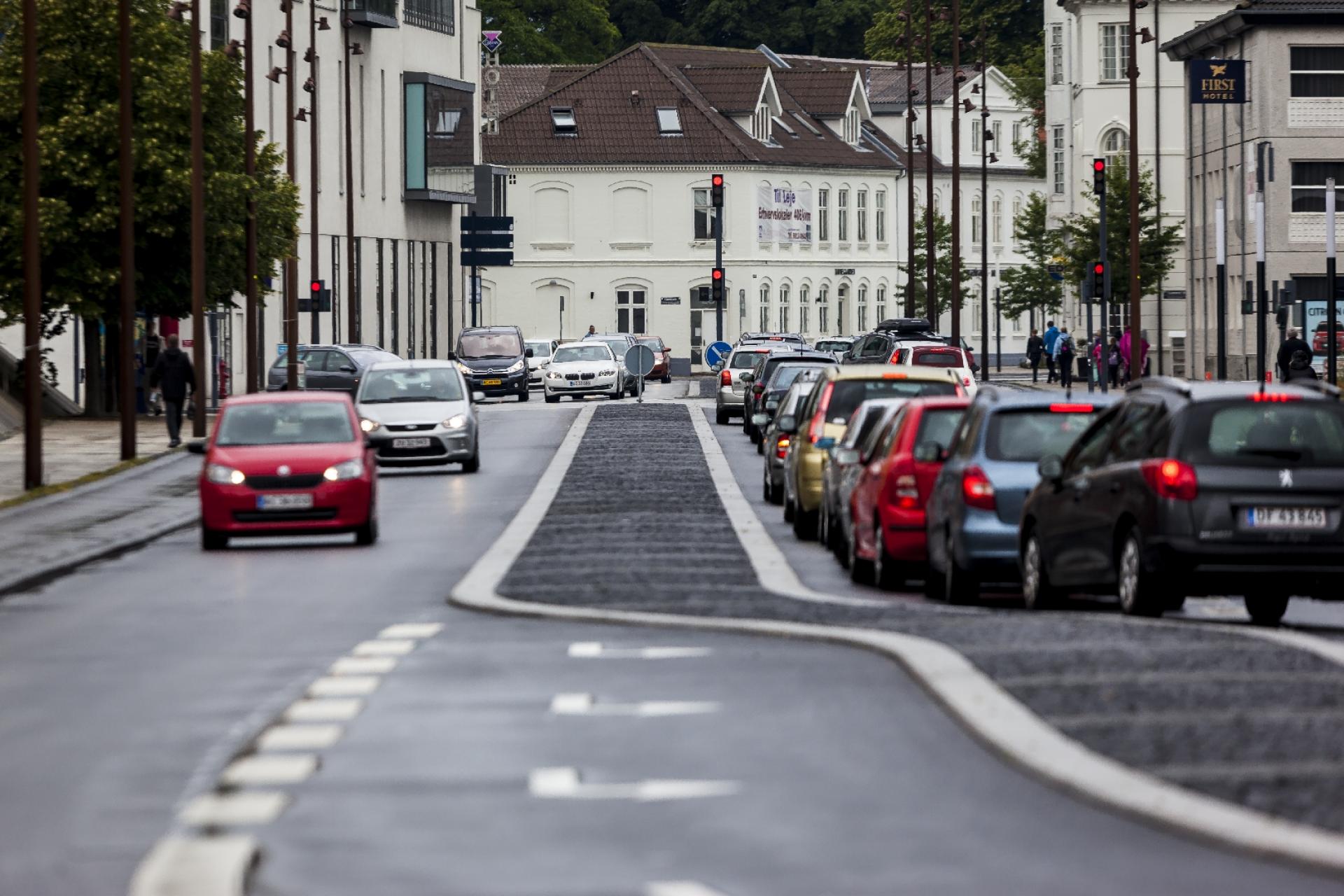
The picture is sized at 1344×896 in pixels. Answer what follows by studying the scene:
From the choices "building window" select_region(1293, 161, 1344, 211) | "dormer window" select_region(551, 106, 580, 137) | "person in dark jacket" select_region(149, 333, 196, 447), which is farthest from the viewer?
"dormer window" select_region(551, 106, 580, 137)

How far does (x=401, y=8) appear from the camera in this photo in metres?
94.8

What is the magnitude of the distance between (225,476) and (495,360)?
159 feet

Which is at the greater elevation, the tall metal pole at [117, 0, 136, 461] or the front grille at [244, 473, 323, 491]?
the tall metal pole at [117, 0, 136, 461]

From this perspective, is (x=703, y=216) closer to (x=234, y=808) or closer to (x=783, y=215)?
(x=783, y=215)

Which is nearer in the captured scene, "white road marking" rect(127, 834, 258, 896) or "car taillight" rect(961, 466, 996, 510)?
"white road marking" rect(127, 834, 258, 896)

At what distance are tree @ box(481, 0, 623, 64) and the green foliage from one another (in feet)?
260

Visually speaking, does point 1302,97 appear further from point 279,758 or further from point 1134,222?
point 279,758

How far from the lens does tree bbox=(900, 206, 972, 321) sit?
114000mm

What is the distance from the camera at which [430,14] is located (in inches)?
3856

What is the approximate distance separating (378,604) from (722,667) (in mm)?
5334

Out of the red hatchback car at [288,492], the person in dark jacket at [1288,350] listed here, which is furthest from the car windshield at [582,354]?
the red hatchback car at [288,492]

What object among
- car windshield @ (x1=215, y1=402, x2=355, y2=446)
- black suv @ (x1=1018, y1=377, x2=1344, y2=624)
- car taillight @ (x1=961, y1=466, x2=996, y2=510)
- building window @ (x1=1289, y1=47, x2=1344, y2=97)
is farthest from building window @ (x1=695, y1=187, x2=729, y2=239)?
black suv @ (x1=1018, y1=377, x2=1344, y2=624)

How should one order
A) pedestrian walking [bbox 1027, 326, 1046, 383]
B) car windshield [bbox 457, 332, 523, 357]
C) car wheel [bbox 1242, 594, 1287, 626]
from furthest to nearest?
pedestrian walking [bbox 1027, 326, 1046, 383]
car windshield [bbox 457, 332, 523, 357]
car wheel [bbox 1242, 594, 1287, 626]

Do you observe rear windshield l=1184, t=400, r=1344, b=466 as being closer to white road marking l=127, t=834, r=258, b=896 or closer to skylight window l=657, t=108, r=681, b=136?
white road marking l=127, t=834, r=258, b=896
